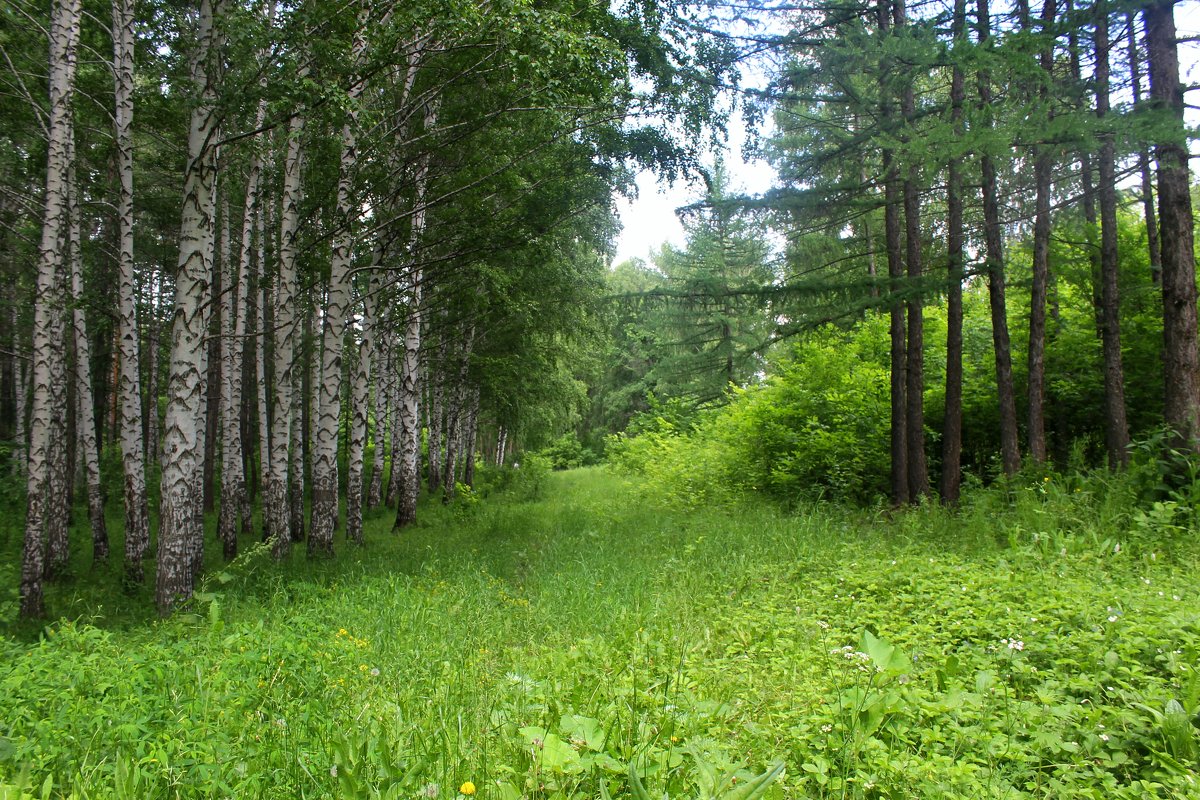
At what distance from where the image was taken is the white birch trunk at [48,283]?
7465 millimetres

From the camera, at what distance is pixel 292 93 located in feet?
18.8

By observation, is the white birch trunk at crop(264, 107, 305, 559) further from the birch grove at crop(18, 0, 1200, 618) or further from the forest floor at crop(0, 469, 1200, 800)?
the forest floor at crop(0, 469, 1200, 800)

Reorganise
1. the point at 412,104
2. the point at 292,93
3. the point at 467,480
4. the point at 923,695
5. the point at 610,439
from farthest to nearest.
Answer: the point at 610,439
the point at 467,480
the point at 412,104
the point at 292,93
the point at 923,695

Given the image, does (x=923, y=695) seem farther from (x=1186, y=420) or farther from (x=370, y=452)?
(x=370, y=452)

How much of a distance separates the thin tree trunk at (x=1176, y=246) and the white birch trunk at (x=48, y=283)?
12.2 meters

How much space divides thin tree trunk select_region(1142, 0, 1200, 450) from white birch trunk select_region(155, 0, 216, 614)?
987 centimetres

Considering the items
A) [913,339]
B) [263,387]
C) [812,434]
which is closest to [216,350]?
[263,387]

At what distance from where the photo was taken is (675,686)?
3420 mm

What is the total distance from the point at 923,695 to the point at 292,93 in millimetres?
6667

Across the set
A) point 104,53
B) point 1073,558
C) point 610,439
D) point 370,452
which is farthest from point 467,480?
point 1073,558

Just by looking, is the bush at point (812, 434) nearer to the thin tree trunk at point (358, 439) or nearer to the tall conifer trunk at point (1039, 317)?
the tall conifer trunk at point (1039, 317)

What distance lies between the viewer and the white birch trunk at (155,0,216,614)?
6.47 metres

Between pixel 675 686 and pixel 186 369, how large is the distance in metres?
5.99

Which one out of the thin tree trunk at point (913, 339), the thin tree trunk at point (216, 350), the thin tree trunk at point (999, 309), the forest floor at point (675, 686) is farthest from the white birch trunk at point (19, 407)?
the thin tree trunk at point (999, 309)
